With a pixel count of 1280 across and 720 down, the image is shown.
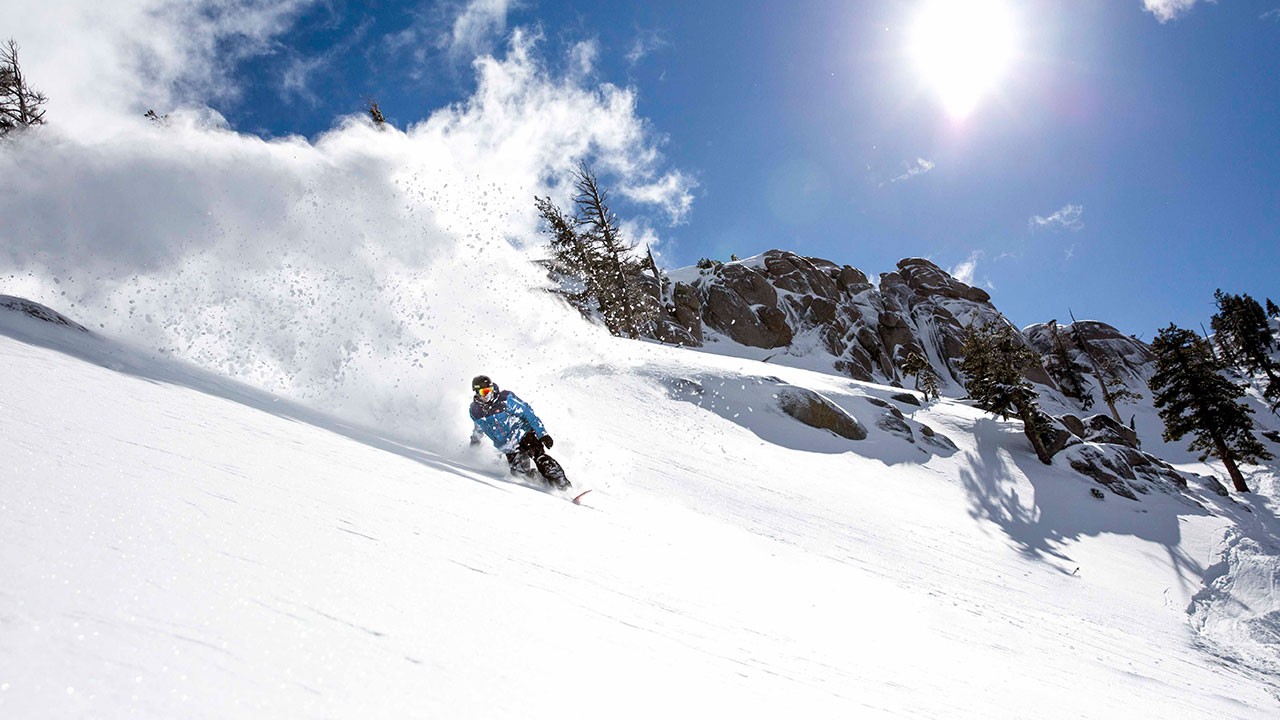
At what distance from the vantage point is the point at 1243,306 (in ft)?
201

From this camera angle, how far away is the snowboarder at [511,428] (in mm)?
7699

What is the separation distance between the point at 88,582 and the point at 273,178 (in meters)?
14.4

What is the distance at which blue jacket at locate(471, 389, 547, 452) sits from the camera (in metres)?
7.85

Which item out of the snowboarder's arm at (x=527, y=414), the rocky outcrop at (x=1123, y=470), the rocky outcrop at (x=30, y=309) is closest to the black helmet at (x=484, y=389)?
the snowboarder's arm at (x=527, y=414)

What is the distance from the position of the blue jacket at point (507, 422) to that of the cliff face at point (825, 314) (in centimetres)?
4267

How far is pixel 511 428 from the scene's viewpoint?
311 inches

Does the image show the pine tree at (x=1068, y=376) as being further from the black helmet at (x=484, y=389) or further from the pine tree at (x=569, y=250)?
the black helmet at (x=484, y=389)

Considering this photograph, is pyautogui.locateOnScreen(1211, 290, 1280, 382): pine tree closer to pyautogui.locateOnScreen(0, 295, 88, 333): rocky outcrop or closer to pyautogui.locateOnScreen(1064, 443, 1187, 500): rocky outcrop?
pyautogui.locateOnScreen(1064, 443, 1187, 500): rocky outcrop

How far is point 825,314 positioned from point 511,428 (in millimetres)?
60051

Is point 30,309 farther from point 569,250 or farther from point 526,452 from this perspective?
point 569,250

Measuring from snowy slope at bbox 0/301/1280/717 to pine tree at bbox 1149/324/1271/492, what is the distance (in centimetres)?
2820

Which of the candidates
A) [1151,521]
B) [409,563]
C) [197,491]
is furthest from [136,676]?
[1151,521]

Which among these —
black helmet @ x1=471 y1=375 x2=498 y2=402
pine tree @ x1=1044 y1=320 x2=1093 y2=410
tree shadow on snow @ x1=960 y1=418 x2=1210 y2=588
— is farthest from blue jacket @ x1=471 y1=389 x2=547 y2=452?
pine tree @ x1=1044 y1=320 x2=1093 y2=410

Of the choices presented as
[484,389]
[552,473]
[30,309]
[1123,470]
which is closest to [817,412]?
[552,473]
